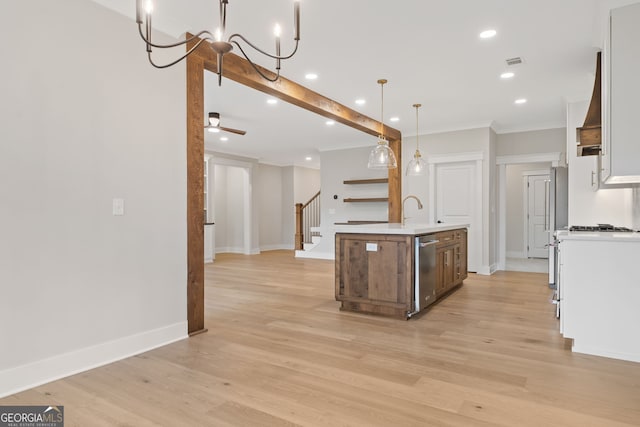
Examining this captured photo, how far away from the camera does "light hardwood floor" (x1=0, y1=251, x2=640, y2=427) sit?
1956 mm

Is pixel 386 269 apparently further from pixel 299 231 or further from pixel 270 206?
pixel 270 206

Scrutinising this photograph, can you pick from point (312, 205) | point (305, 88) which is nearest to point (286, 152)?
point (312, 205)

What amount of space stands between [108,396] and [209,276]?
4.30 m

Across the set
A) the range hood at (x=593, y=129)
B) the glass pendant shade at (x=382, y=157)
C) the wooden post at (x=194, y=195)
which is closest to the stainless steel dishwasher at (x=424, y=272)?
the glass pendant shade at (x=382, y=157)

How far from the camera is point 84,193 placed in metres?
2.57

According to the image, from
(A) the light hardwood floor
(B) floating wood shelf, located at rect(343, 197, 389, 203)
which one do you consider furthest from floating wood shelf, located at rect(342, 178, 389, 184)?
(A) the light hardwood floor

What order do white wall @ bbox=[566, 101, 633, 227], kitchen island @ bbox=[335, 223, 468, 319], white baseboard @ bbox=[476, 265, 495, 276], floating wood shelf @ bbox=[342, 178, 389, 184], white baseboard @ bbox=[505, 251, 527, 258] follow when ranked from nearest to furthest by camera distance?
kitchen island @ bbox=[335, 223, 468, 319], white wall @ bbox=[566, 101, 633, 227], white baseboard @ bbox=[476, 265, 495, 276], floating wood shelf @ bbox=[342, 178, 389, 184], white baseboard @ bbox=[505, 251, 527, 258]

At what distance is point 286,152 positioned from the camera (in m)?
9.59

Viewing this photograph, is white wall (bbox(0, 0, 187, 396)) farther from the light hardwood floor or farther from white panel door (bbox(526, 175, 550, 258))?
white panel door (bbox(526, 175, 550, 258))

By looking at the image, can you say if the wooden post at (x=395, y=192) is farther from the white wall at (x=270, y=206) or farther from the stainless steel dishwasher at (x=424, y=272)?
the white wall at (x=270, y=206)

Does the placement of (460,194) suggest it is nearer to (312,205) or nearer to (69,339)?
(312,205)

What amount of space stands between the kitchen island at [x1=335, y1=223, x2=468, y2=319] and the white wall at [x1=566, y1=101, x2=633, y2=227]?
7.06ft

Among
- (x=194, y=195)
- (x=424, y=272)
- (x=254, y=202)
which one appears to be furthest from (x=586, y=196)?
(x=254, y=202)

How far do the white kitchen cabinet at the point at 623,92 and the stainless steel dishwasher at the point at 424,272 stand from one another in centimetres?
165
